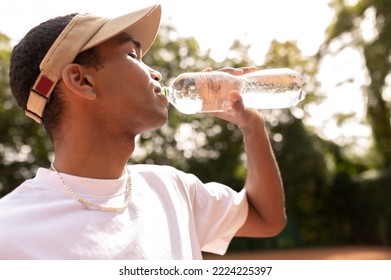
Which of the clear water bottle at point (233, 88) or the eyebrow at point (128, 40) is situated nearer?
the eyebrow at point (128, 40)

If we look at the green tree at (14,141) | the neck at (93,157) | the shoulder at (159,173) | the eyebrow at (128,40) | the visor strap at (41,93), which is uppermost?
the eyebrow at (128,40)

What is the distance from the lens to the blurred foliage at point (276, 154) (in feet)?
52.0

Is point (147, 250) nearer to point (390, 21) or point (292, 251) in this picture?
point (292, 251)

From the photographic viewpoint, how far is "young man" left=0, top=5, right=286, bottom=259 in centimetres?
137

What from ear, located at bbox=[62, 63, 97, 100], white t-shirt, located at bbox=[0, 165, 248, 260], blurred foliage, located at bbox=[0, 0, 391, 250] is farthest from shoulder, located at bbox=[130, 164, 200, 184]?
blurred foliage, located at bbox=[0, 0, 391, 250]

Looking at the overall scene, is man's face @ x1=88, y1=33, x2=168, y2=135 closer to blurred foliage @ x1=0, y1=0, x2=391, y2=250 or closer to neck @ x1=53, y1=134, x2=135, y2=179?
neck @ x1=53, y1=134, x2=135, y2=179

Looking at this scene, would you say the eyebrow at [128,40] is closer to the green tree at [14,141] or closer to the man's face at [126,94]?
the man's face at [126,94]

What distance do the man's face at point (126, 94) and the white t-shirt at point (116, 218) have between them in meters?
0.18

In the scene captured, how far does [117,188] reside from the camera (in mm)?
1546

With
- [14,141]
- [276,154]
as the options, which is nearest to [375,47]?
[276,154]

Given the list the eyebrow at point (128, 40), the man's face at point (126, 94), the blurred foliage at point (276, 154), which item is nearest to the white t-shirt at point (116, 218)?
the man's face at point (126, 94)

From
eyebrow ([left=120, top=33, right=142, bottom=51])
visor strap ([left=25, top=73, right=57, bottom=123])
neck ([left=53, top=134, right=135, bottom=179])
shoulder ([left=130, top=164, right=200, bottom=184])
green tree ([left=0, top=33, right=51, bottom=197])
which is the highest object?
eyebrow ([left=120, top=33, right=142, bottom=51])

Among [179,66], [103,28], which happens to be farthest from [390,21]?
[103,28]

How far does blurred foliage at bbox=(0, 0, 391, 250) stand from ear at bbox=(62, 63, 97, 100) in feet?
46.8
